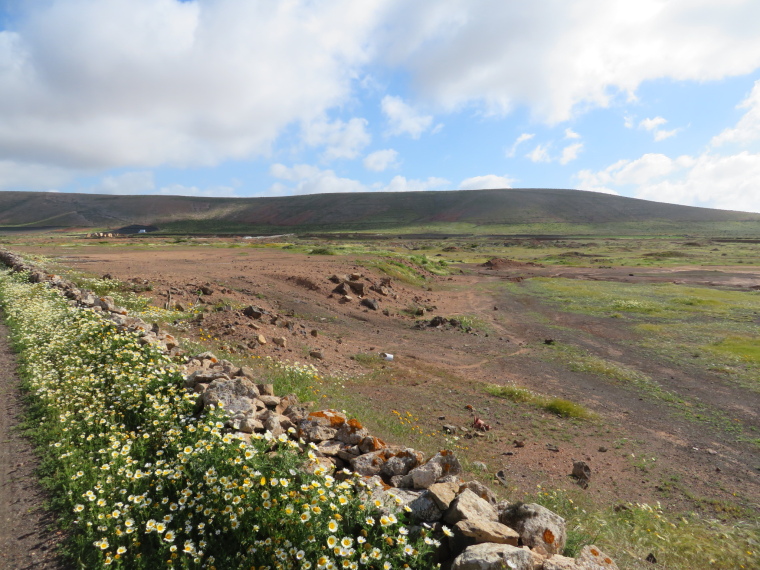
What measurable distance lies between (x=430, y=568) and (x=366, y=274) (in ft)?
87.2

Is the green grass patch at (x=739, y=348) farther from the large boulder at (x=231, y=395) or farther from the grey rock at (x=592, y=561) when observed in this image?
the large boulder at (x=231, y=395)

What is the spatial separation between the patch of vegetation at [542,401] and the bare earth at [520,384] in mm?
361

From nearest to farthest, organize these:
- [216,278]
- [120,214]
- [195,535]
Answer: [195,535]
[216,278]
[120,214]

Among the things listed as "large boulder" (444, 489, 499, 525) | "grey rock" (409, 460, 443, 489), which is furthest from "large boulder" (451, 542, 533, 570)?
"grey rock" (409, 460, 443, 489)

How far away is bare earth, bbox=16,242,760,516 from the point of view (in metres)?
8.01

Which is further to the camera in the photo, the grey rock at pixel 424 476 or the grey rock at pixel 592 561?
the grey rock at pixel 424 476

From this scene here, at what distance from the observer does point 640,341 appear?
18.6 metres

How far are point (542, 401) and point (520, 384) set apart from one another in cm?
175

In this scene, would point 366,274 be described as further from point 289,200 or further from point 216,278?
point 289,200

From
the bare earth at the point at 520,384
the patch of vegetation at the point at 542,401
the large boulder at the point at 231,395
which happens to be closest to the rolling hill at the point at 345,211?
Answer: the bare earth at the point at 520,384

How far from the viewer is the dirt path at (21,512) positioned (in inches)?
156

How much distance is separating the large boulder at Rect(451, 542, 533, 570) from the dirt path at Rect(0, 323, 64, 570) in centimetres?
361

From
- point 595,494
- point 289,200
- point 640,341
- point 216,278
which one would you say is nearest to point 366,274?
point 216,278

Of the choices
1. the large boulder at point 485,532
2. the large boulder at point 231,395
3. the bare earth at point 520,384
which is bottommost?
the bare earth at point 520,384
